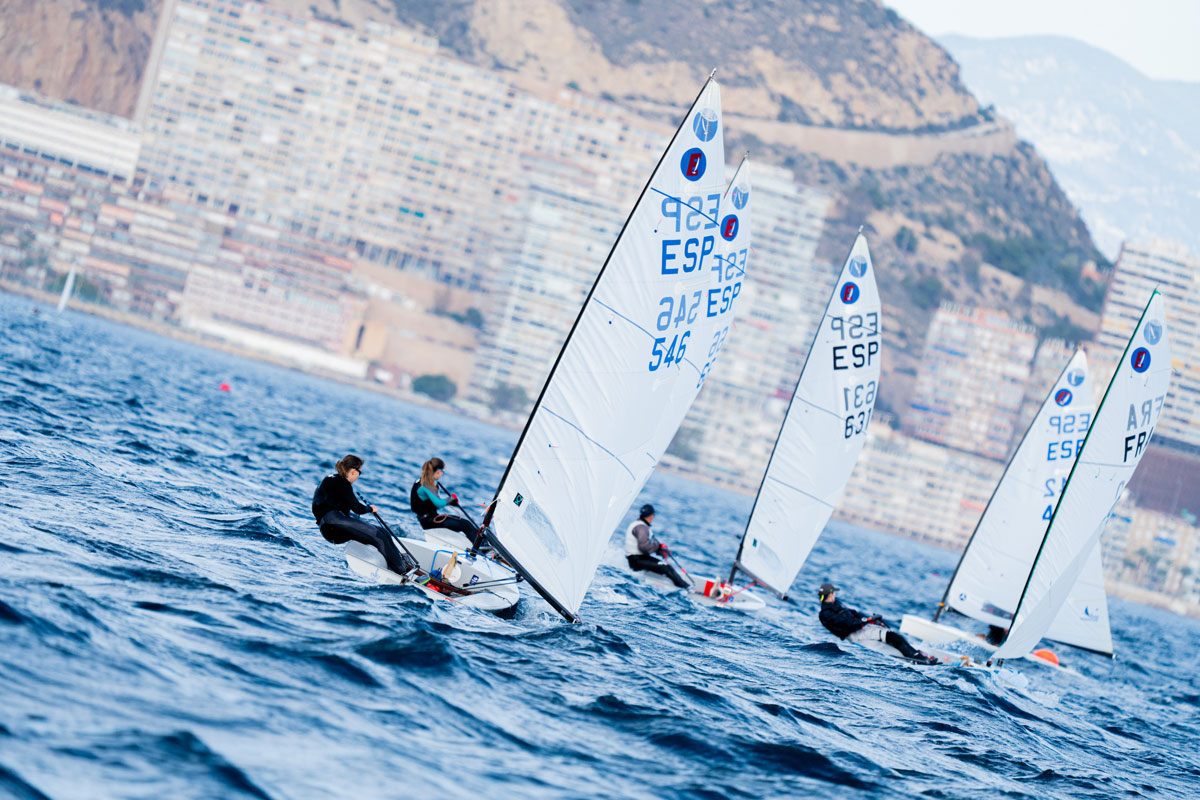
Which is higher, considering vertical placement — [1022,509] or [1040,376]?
[1040,376]

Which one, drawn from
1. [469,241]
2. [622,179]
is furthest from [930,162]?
[469,241]

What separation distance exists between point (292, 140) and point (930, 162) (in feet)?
297

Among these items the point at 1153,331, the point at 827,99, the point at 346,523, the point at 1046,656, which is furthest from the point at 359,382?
the point at 346,523

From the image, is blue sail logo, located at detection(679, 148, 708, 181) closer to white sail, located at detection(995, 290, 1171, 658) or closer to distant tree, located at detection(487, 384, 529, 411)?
white sail, located at detection(995, 290, 1171, 658)

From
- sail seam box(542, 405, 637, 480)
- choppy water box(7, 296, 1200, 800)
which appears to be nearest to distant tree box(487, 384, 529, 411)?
choppy water box(7, 296, 1200, 800)

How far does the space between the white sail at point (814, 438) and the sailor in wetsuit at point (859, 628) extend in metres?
2.79

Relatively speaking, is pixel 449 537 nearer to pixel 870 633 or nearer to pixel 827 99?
pixel 870 633

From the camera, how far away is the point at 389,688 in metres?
9.15

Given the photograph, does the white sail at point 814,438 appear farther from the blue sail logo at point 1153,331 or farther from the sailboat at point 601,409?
the sailboat at point 601,409

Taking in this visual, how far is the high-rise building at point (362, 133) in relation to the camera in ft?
486

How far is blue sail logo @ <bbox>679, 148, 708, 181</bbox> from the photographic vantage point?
1266cm

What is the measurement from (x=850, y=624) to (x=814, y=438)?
13.2 ft

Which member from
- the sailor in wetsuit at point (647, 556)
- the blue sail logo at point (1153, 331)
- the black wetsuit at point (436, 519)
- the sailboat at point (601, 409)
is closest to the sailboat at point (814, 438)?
the sailor in wetsuit at point (647, 556)

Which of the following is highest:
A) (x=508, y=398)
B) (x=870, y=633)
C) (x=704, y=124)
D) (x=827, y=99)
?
(x=827, y=99)
